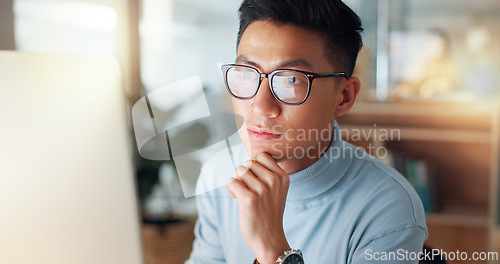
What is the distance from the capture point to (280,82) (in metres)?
0.64

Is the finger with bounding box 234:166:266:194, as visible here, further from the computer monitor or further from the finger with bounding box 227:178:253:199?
the computer monitor

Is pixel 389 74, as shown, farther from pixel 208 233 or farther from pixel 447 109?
pixel 208 233

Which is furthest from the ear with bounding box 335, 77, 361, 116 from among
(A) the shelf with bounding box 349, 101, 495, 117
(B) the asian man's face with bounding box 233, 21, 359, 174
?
(A) the shelf with bounding box 349, 101, 495, 117

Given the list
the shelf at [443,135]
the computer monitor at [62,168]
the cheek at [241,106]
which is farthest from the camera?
the shelf at [443,135]

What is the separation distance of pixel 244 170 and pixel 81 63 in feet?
0.88

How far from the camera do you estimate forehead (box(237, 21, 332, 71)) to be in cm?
62

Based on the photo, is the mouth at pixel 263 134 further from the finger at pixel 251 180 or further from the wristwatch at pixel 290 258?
the wristwatch at pixel 290 258

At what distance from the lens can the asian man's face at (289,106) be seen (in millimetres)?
629

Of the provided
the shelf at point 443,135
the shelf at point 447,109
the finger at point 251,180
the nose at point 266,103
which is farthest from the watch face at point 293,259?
the shelf at point 447,109

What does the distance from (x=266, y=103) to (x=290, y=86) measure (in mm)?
45

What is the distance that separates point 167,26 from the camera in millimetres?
1560

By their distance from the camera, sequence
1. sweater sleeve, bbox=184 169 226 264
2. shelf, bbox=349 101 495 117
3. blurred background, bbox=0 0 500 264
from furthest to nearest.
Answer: shelf, bbox=349 101 495 117, blurred background, bbox=0 0 500 264, sweater sleeve, bbox=184 169 226 264

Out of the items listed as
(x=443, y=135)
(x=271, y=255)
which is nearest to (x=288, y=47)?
(x=271, y=255)

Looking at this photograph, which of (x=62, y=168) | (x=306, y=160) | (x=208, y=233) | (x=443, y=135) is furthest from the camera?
(x=443, y=135)
